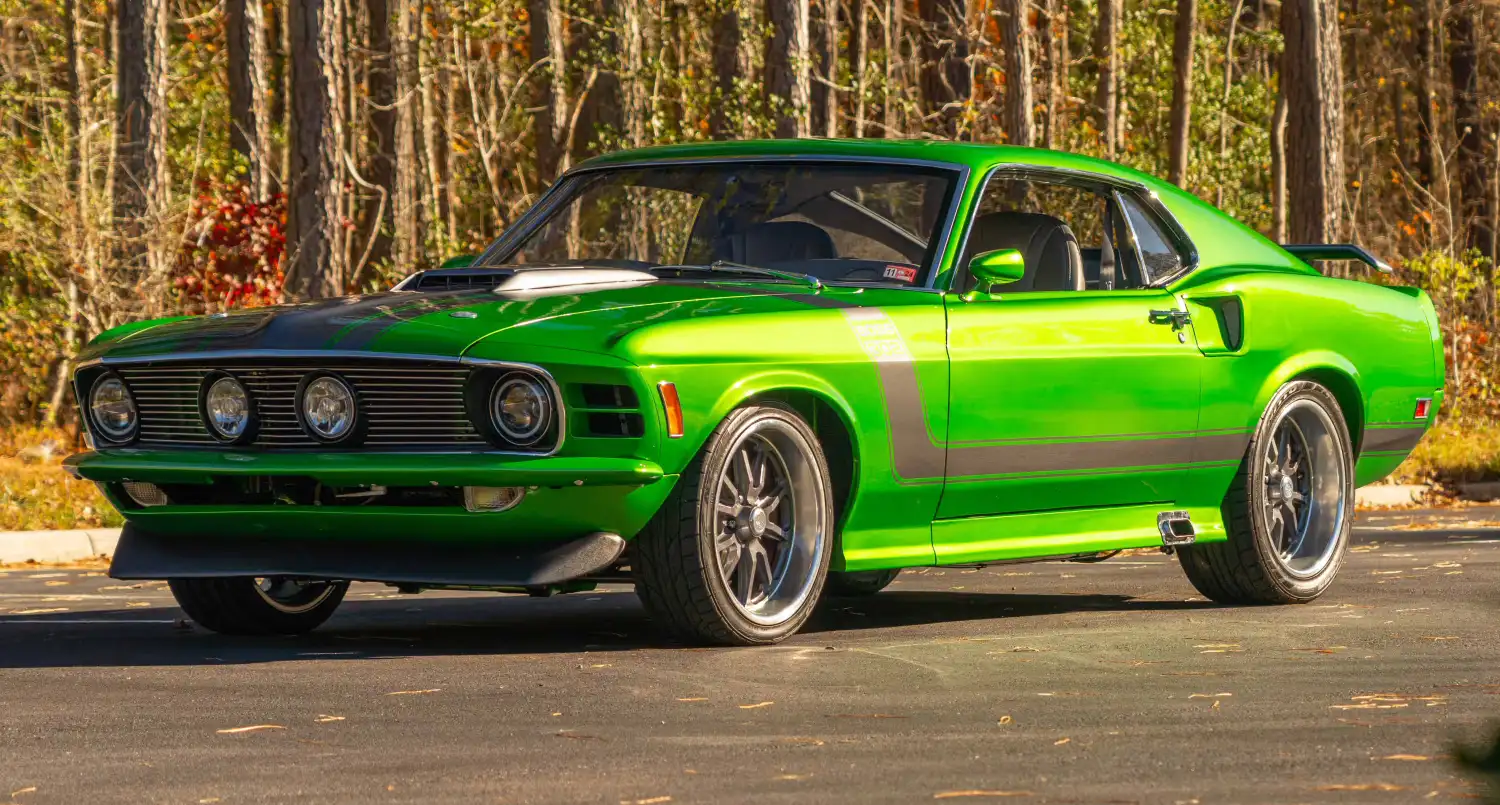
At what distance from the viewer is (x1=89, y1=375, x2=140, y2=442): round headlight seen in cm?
702

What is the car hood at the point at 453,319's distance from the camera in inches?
251

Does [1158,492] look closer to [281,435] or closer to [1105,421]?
[1105,421]

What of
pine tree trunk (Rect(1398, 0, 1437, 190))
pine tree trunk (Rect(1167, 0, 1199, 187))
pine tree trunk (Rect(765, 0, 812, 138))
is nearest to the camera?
pine tree trunk (Rect(765, 0, 812, 138))

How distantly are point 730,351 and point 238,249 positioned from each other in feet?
45.4

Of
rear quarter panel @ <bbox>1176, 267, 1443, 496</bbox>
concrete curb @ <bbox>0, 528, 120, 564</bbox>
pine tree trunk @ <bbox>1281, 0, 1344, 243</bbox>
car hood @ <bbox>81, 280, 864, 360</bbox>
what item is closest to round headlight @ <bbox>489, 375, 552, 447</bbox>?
car hood @ <bbox>81, 280, 864, 360</bbox>

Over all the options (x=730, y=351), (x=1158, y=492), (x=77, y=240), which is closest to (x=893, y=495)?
(x=730, y=351)

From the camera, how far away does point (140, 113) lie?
19.2 metres

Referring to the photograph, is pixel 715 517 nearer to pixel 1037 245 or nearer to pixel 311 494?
pixel 311 494

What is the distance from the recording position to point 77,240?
18.0 m

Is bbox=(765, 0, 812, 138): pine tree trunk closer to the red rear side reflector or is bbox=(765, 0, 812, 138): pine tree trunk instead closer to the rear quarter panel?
the rear quarter panel

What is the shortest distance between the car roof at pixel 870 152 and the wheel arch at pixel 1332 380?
3.50 feet

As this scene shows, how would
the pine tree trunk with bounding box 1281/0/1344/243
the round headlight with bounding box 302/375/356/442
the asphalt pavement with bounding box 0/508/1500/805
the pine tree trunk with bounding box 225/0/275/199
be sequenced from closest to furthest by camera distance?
the asphalt pavement with bounding box 0/508/1500/805 < the round headlight with bounding box 302/375/356/442 < the pine tree trunk with bounding box 1281/0/1344/243 < the pine tree trunk with bounding box 225/0/275/199

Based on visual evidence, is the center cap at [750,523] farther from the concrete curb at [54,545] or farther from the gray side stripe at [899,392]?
the concrete curb at [54,545]

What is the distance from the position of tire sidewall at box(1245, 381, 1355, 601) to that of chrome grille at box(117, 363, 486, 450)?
3.21 m
